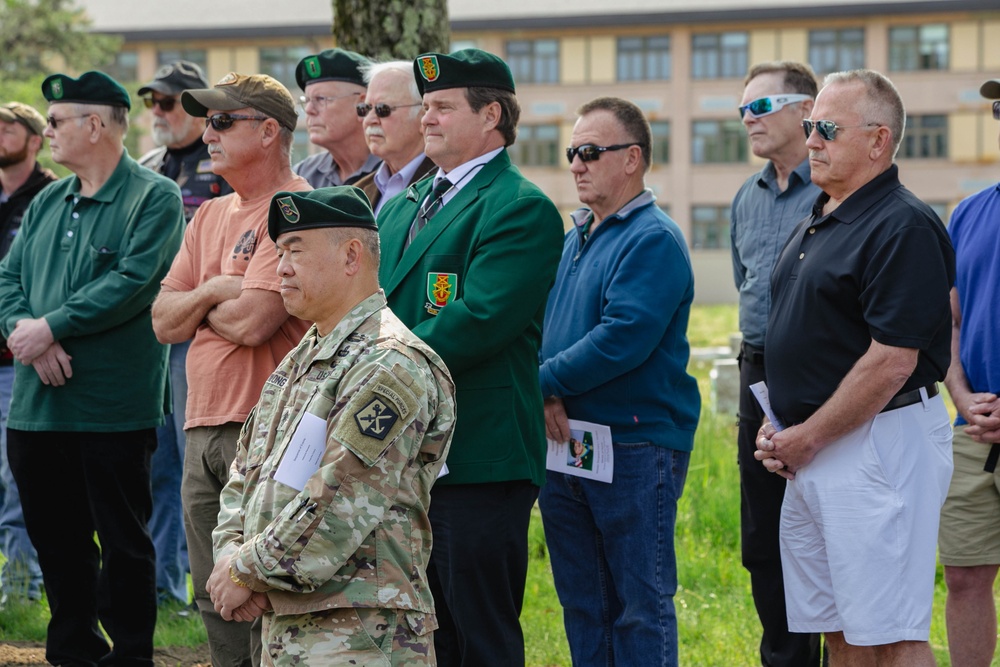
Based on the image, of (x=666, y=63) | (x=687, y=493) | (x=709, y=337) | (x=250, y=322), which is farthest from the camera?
(x=666, y=63)

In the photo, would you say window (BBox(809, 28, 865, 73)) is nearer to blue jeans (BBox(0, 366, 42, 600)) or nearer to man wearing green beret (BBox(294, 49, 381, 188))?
man wearing green beret (BBox(294, 49, 381, 188))

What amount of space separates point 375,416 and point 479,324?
821 mm

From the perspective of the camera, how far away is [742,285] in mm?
5309

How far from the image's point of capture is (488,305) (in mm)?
3826

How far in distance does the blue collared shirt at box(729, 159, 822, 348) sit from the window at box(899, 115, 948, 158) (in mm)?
41179

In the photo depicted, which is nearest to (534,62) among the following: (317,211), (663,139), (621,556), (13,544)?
(663,139)

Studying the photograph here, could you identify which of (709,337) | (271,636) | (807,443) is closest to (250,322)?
(271,636)

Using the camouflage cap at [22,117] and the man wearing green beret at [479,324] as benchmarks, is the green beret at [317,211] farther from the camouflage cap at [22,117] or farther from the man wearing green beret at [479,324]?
the camouflage cap at [22,117]

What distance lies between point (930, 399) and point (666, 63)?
141ft

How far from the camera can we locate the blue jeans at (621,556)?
451 cm

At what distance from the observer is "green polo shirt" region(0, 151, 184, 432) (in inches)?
199

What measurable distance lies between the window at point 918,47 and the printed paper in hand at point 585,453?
141 ft

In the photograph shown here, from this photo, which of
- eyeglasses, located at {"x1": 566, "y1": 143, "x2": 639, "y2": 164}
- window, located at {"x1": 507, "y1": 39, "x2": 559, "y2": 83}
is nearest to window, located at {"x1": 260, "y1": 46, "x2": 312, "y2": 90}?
window, located at {"x1": 507, "y1": 39, "x2": 559, "y2": 83}

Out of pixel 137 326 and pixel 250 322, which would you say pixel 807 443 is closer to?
pixel 250 322
